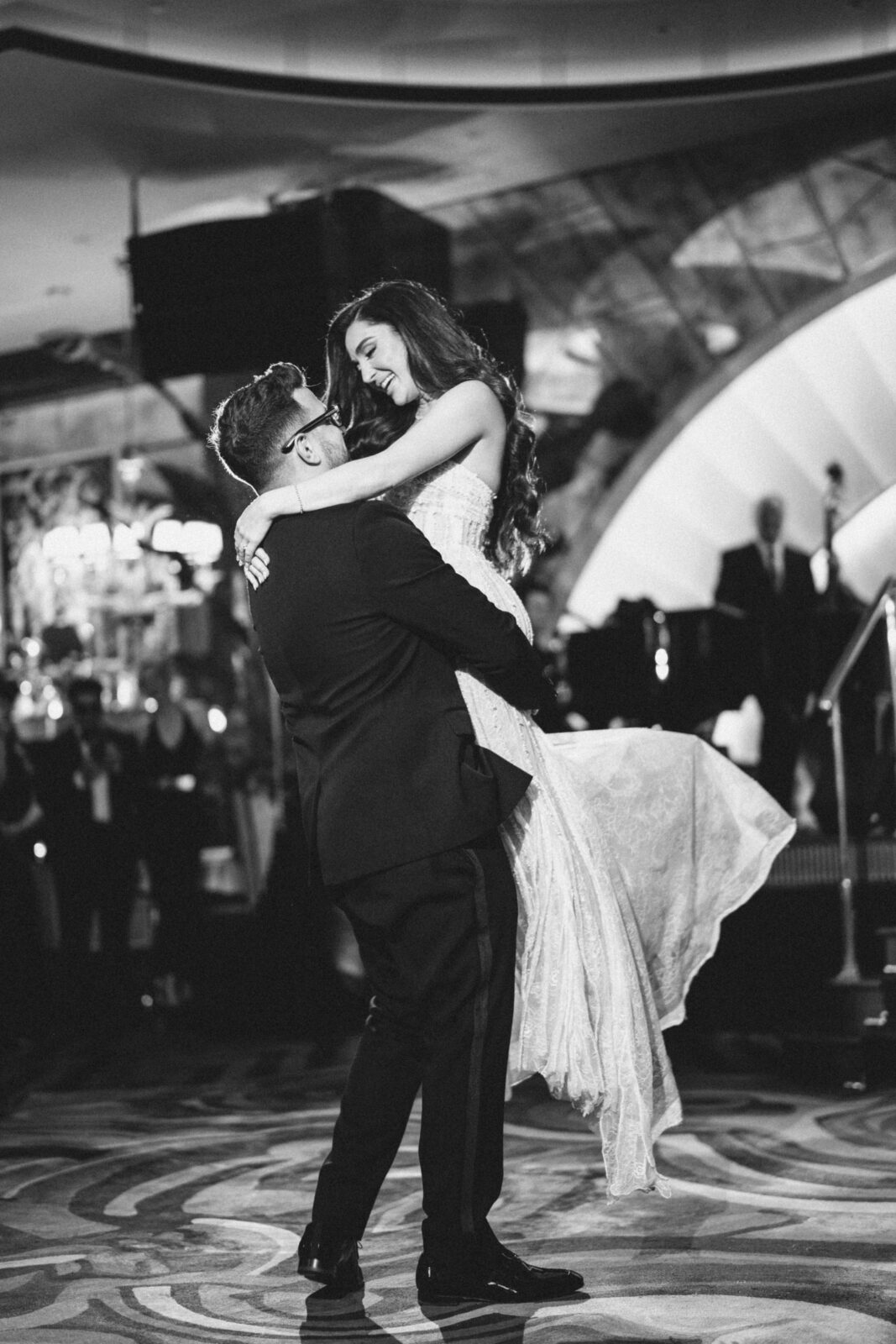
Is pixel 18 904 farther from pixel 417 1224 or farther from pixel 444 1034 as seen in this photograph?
pixel 444 1034

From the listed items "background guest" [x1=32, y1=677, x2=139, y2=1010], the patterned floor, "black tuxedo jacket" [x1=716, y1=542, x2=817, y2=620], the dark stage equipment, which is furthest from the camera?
the dark stage equipment

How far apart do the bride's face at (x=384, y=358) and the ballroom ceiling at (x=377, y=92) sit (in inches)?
204

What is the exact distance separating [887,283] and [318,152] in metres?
3.72

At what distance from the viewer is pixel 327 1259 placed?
2.71 meters

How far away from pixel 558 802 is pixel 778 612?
6.08 m

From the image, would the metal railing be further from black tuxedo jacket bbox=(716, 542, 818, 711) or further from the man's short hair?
the man's short hair

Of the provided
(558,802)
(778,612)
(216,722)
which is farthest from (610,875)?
(216,722)

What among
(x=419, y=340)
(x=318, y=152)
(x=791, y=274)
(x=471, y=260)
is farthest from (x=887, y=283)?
(x=419, y=340)

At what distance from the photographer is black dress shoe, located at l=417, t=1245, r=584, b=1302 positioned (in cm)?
264

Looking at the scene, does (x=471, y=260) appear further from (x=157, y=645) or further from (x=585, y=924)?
(x=585, y=924)

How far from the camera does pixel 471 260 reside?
11234mm

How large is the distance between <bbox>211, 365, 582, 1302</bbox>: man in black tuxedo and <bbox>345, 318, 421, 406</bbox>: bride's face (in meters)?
0.18

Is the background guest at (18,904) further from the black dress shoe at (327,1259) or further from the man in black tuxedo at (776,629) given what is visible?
the black dress shoe at (327,1259)

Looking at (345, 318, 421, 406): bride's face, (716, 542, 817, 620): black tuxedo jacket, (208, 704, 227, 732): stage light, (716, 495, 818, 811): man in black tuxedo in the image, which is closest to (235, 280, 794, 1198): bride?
(345, 318, 421, 406): bride's face
